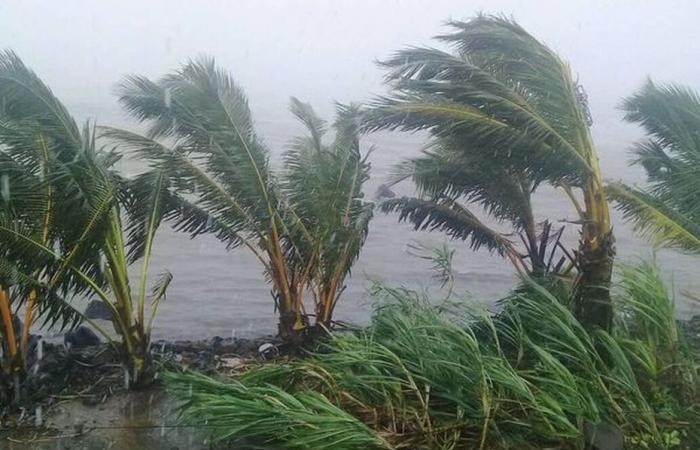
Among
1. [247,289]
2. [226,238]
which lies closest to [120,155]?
[226,238]

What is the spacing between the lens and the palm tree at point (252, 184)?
24.0 ft

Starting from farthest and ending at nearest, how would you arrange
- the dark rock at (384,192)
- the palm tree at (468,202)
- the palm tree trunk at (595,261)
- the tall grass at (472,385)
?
the dark rock at (384,192) < the palm tree at (468,202) < the palm tree trunk at (595,261) < the tall grass at (472,385)

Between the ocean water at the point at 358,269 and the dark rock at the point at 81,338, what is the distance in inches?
45.2

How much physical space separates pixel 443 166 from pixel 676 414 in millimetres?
3968

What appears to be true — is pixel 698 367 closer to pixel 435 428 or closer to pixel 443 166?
pixel 435 428

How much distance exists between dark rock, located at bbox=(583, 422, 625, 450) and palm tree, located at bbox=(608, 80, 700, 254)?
2056 mm

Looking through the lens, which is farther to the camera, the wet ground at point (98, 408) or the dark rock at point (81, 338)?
the dark rock at point (81, 338)

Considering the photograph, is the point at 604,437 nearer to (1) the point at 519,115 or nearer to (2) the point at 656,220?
(2) the point at 656,220

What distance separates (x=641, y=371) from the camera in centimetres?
545

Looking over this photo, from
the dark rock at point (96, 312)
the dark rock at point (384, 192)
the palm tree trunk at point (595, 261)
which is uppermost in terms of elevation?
the dark rock at point (384, 192)

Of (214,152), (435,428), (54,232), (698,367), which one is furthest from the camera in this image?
(214,152)

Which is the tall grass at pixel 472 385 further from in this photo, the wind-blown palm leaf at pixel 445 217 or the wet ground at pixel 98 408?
the wind-blown palm leaf at pixel 445 217

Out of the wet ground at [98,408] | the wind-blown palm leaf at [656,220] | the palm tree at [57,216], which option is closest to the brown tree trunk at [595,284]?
the wind-blown palm leaf at [656,220]

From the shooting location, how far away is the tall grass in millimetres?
4879
